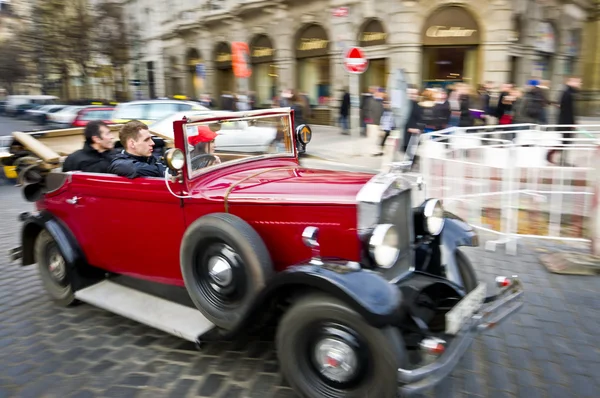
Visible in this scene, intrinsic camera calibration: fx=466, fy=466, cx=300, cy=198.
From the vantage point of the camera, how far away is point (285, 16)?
1972cm

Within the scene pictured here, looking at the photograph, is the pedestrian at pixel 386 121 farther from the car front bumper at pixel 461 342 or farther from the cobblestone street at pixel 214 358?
the car front bumper at pixel 461 342

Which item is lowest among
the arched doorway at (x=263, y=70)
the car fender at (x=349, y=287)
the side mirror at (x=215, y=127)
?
the car fender at (x=349, y=287)

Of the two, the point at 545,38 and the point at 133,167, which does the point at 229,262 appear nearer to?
the point at 133,167

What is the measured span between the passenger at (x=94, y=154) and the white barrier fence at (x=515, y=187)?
3858 millimetres

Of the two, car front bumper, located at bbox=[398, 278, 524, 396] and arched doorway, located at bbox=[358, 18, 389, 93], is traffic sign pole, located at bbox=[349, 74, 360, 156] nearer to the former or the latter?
arched doorway, located at bbox=[358, 18, 389, 93]

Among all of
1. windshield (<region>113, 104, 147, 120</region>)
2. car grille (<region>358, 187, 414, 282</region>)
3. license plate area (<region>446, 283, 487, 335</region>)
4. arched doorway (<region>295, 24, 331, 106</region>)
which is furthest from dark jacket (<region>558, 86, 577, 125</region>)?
arched doorway (<region>295, 24, 331, 106</region>)

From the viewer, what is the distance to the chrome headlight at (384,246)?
8.40ft

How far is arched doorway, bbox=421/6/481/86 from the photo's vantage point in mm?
15125

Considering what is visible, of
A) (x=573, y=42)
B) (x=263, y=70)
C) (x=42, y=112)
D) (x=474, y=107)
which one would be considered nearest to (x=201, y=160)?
(x=474, y=107)

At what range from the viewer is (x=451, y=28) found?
15281mm

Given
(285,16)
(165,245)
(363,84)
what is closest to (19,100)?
(285,16)

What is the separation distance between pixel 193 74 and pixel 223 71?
10.3 ft

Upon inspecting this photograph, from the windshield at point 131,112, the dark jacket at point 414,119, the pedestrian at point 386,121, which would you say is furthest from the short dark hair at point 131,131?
the windshield at point 131,112

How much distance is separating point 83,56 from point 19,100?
833 centimetres
